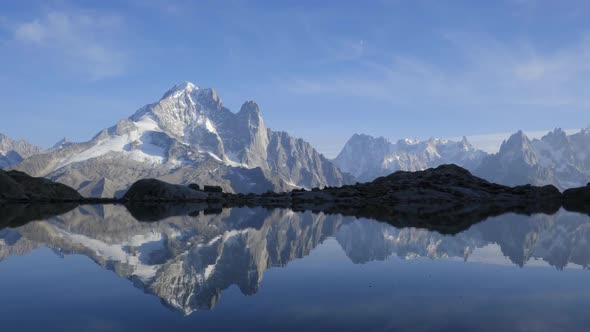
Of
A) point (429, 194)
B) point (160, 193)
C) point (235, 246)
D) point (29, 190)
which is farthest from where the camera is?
point (160, 193)

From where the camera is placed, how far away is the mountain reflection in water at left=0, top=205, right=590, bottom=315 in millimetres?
22188

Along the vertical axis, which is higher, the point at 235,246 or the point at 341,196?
the point at 341,196

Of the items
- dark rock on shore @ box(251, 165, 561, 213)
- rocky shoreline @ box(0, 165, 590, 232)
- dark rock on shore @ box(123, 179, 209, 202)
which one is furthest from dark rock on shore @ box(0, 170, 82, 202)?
dark rock on shore @ box(251, 165, 561, 213)

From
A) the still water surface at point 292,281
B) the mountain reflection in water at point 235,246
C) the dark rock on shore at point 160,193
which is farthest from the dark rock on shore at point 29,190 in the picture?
the still water surface at point 292,281

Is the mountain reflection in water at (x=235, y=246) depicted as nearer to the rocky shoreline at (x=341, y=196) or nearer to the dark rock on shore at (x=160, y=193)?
the rocky shoreline at (x=341, y=196)

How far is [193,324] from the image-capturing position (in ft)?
49.6

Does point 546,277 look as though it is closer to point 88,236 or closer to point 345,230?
point 345,230

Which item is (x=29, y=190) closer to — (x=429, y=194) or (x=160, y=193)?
(x=160, y=193)

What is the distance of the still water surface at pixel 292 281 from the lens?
15.7 m

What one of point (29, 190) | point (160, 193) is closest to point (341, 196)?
A: point (160, 193)

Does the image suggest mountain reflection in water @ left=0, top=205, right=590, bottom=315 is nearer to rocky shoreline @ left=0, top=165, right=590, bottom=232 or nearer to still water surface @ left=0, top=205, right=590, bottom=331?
still water surface @ left=0, top=205, right=590, bottom=331

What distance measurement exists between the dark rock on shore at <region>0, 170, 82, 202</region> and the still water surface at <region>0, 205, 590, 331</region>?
53.3m

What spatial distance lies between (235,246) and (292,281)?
36.3ft

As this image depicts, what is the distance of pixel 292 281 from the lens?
23.0 metres
